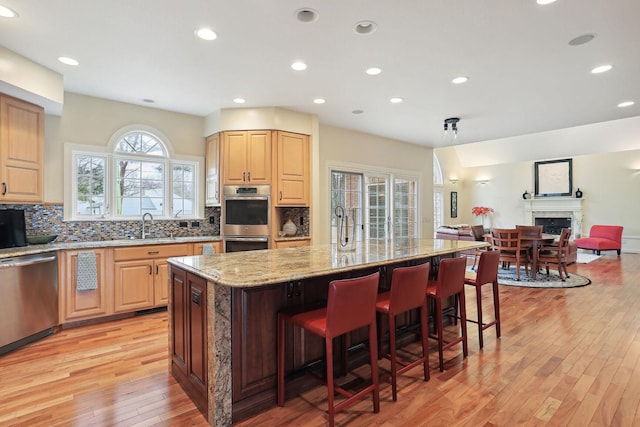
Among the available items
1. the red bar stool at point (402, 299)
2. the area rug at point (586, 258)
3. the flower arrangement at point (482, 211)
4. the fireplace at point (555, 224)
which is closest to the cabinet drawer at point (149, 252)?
the red bar stool at point (402, 299)

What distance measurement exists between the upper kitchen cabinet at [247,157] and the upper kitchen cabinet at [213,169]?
0.18 metres

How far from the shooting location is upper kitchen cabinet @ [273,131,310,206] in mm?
4730

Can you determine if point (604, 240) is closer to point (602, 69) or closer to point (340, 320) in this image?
point (602, 69)

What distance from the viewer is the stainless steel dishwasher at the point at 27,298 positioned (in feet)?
9.84

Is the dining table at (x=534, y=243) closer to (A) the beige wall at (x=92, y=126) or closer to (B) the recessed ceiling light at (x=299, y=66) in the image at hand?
(B) the recessed ceiling light at (x=299, y=66)

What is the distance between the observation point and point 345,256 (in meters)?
2.68

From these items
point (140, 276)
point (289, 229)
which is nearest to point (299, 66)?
point (289, 229)

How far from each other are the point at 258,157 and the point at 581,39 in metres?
3.65

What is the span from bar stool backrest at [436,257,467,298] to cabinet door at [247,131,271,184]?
277 centimetres

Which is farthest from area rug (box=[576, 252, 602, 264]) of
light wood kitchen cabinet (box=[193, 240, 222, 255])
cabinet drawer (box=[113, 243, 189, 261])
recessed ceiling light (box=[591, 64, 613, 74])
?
cabinet drawer (box=[113, 243, 189, 261])

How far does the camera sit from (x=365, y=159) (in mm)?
6293

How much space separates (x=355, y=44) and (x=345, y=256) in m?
1.84

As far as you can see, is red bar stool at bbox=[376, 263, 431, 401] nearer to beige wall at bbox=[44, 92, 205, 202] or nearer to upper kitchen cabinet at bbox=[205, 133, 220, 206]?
upper kitchen cabinet at bbox=[205, 133, 220, 206]

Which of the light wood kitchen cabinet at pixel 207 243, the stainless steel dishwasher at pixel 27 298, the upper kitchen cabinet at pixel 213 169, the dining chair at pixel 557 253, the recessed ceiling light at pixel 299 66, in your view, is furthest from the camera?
the dining chair at pixel 557 253
